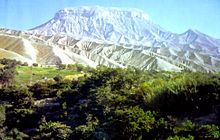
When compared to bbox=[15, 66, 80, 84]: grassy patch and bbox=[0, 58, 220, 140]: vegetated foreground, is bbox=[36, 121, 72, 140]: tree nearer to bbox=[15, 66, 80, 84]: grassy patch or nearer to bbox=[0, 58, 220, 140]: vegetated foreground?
bbox=[0, 58, 220, 140]: vegetated foreground

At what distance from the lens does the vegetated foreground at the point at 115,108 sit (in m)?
18.4

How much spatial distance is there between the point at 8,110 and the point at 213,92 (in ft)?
74.6

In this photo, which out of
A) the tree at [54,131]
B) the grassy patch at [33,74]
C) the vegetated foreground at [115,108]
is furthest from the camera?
the grassy patch at [33,74]

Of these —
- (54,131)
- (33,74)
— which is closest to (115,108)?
(54,131)

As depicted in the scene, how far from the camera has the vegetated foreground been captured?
18438 mm

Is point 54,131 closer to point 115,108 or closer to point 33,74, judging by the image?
point 115,108

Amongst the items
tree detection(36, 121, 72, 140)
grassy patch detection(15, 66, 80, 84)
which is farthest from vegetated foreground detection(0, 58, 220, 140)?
grassy patch detection(15, 66, 80, 84)

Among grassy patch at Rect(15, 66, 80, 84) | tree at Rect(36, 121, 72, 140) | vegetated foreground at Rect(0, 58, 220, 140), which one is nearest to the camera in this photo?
vegetated foreground at Rect(0, 58, 220, 140)

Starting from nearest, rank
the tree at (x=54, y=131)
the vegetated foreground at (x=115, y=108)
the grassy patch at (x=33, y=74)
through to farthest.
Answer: the vegetated foreground at (x=115, y=108) < the tree at (x=54, y=131) < the grassy patch at (x=33, y=74)

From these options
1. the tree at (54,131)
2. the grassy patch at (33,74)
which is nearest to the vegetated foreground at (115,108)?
the tree at (54,131)

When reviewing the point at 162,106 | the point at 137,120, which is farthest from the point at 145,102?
the point at 137,120

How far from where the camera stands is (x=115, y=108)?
26.3 meters

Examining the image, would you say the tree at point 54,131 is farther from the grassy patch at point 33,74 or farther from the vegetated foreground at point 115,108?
the grassy patch at point 33,74

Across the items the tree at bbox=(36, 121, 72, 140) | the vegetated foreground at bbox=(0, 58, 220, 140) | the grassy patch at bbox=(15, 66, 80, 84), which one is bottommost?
the tree at bbox=(36, 121, 72, 140)
